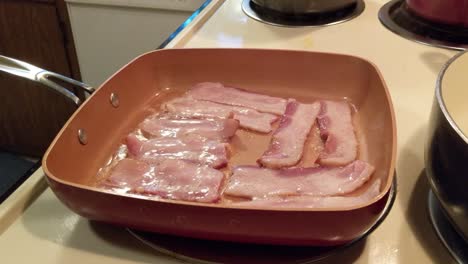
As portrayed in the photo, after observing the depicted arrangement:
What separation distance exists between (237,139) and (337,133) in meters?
0.13

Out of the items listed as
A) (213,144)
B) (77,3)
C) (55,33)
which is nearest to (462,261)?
(213,144)

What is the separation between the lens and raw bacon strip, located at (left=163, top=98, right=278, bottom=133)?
0.69m

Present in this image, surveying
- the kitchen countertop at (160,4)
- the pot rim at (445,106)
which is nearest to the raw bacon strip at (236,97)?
the pot rim at (445,106)

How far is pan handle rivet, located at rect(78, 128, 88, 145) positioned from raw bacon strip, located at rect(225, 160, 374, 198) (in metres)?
0.18

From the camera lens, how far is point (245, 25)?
0.99 meters

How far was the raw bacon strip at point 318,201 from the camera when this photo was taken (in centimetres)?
49

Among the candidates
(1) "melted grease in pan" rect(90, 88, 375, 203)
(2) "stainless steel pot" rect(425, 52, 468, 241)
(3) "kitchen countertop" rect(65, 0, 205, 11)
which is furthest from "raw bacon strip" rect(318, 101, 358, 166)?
(3) "kitchen countertop" rect(65, 0, 205, 11)

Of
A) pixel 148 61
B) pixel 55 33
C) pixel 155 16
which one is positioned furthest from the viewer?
pixel 55 33

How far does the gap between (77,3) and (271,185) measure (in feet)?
3.45

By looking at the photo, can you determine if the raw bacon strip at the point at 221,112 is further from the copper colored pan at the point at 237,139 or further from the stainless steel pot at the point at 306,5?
the stainless steel pot at the point at 306,5

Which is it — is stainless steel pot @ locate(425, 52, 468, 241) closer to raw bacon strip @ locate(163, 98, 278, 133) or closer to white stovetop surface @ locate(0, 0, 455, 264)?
white stovetop surface @ locate(0, 0, 455, 264)

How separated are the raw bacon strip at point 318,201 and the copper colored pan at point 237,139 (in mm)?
28

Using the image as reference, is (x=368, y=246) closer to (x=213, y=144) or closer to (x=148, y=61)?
(x=213, y=144)

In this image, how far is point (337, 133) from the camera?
0.63m
